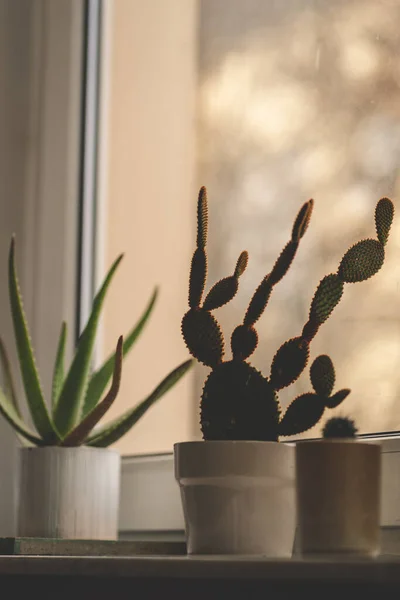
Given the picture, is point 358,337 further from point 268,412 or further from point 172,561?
point 172,561

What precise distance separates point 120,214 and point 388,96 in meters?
0.53

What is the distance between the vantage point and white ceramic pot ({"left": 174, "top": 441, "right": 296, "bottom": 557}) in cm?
86

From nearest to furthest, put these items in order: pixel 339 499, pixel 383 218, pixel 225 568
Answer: pixel 225 568 → pixel 339 499 → pixel 383 218

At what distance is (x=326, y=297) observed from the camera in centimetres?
91

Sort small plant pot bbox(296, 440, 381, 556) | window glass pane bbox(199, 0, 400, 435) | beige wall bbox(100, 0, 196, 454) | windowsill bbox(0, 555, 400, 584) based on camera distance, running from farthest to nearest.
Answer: beige wall bbox(100, 0, 196, 454)
window glass pane bbox(199, 0, 400, 435)
small plant pot bbox(296, 440, 381, 556)
windowsill bbox(0, 555, 400, 584)

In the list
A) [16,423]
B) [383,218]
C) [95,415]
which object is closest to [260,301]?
[383,218]

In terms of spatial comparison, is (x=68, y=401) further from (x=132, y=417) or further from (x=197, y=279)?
(x=197, y=279)

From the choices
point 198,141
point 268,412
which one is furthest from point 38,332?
point 268,412

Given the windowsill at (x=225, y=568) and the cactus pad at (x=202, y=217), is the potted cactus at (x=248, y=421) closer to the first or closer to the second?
the cactus pad at (x=202, y=217)

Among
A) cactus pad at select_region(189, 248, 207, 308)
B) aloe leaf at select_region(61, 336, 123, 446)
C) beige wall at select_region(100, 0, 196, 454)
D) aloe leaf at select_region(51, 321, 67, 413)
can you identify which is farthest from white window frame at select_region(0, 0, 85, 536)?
cactus pad at select_region(189, 248, 207, 308)

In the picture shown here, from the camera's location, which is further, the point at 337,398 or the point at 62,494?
the point at 62,494

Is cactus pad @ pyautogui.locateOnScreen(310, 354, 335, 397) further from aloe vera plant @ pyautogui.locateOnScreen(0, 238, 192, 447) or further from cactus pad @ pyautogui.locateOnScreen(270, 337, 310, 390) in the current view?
aloe vera plant @ pyautogui.locateOnScreen(0, 238, 192, 447)

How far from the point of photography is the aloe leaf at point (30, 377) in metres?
1.17

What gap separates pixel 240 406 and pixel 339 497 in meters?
0.16
